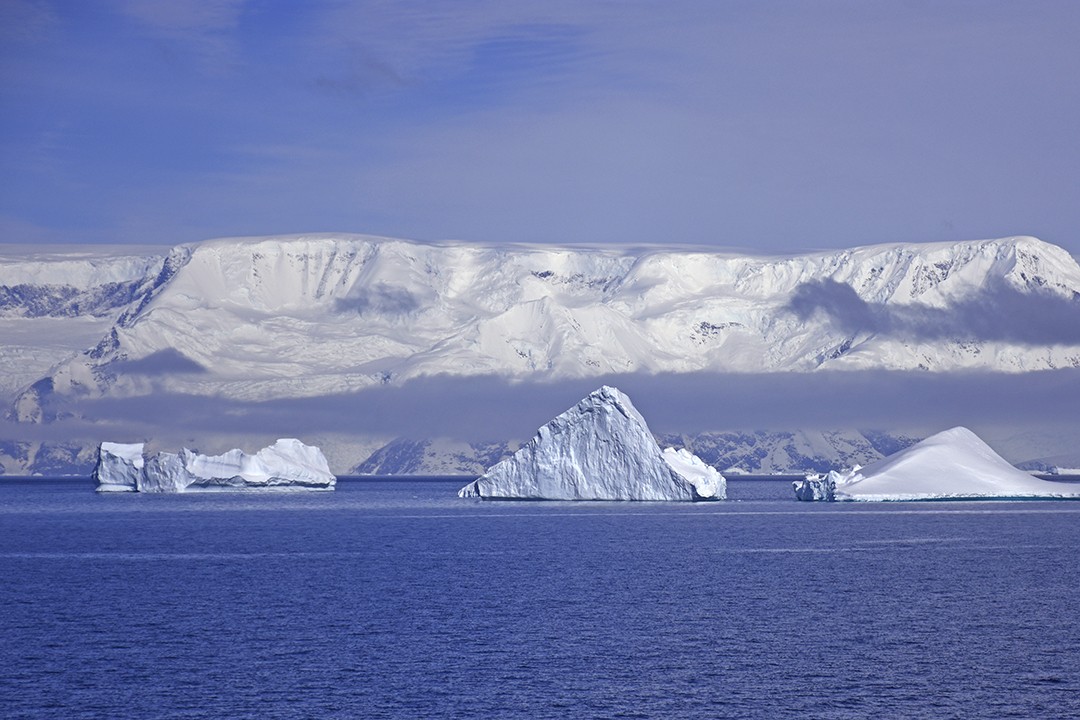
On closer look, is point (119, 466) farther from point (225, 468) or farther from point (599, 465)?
point (599, 465)

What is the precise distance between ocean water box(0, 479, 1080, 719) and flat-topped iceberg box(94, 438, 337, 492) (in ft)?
225

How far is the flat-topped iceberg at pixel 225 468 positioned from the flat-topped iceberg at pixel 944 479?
6574 centimetres

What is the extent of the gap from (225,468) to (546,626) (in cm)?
12221

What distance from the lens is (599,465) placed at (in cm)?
12694

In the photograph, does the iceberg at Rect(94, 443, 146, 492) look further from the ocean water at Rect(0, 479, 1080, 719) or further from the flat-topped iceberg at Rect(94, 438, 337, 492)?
the ocean water at Rect(0, 479, 1080, 719)

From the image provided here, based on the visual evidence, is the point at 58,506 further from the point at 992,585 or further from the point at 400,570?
the point at 992,585

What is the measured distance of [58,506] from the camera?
572ft

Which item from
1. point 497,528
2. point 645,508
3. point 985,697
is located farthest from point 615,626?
point 645,508

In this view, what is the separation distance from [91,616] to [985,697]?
1282 inches

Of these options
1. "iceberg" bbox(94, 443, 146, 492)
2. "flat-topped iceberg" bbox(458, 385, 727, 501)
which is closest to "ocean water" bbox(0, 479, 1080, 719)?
"flat-topped iceberg" bbox(458, 385, 727, 501)

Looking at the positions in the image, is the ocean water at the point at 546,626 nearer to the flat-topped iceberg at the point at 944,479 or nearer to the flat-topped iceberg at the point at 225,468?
the flat-topped iceberg at the point at 944,479

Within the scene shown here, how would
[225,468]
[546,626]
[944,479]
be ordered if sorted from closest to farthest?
[546,626]
[944,479]
[225,468]

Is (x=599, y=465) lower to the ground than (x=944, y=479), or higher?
higher

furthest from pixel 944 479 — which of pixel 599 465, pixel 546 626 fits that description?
pixel 546 626
